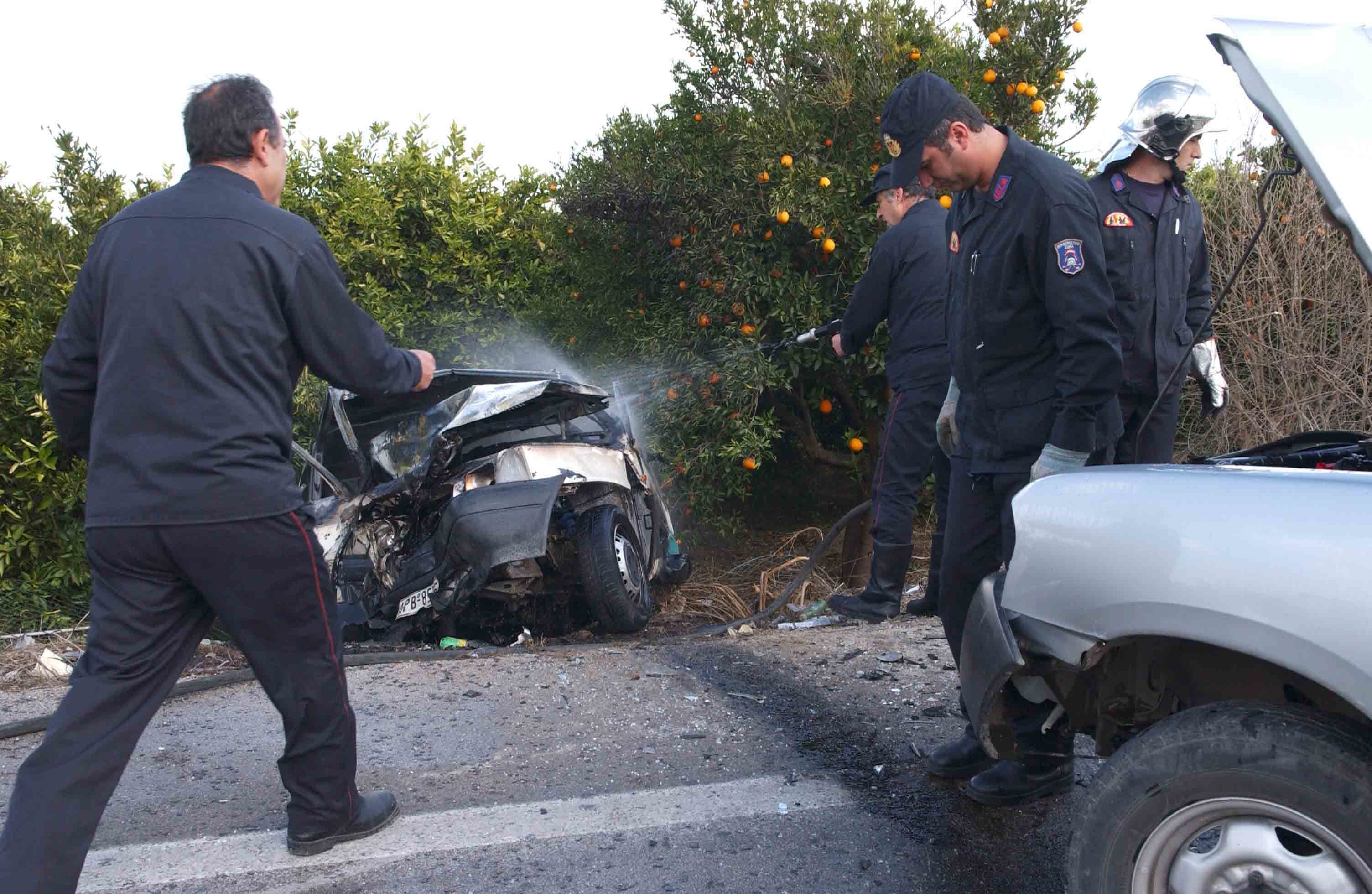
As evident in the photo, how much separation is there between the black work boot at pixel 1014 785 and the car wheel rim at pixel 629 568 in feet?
8.43

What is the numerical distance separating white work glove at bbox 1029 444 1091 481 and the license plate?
3359mm

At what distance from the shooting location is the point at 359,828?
2.99 metres

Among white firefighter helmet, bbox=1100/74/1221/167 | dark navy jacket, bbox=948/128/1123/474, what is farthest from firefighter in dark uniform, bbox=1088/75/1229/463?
dark navy jacket, bbox=948/128/1123/474

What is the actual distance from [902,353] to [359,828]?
3046 millimetres

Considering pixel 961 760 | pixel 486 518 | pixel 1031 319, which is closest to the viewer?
pixel 1031 319

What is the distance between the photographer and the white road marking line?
287cm

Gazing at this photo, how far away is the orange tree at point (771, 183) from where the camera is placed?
614 centimetres

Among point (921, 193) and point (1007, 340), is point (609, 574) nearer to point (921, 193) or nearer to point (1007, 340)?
point (921, 193)

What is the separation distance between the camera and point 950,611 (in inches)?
128

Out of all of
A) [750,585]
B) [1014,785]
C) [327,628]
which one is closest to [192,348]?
[327,628]

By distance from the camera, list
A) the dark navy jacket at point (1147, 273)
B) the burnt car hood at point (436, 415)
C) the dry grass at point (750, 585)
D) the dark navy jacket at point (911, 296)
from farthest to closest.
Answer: the dry grass at point (750, 585)
the burnt car hood at point (436, 415)
the dark navy jacket at point (911, 296)
the dark navy jacket at point (1147, 273)

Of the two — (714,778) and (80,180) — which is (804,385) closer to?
(714,778)

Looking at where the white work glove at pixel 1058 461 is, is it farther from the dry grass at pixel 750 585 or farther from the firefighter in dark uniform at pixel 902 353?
the dry grass at pixel 750 585

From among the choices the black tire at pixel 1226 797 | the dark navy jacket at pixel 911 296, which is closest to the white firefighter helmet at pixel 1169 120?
the dark navy jacket at pixel 911 296
